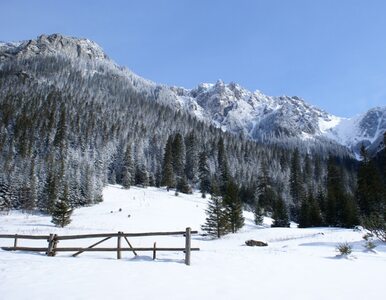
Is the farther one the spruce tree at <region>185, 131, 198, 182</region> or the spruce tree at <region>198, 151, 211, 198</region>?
the spruce tree at <region>185, 131, 198, 182</region>

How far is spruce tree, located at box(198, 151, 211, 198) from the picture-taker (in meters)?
118

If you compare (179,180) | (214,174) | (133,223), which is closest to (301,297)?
(133,223)

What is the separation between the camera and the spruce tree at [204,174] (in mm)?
117719

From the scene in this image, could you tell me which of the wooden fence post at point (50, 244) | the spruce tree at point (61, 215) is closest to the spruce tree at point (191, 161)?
the spruce tree at point (61, 215)

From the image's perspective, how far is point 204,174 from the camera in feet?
402

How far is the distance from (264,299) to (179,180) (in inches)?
4028

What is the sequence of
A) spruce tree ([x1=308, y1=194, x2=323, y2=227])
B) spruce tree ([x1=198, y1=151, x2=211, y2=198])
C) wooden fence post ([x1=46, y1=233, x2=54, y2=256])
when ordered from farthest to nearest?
spruce tree ([x1=198, y1=151, x2=211, y2=198]) < spruce tree ([x1=308, y1=194, x2=323, y2=227]) < wooden fence post ([x1=46, y1=233, x2=54, y2=256])

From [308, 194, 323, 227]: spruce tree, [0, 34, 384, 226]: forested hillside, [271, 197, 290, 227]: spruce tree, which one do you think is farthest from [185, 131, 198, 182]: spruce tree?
[308, 194, 323, 227]: spruce tree

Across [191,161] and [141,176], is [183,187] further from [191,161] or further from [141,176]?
[191,161]

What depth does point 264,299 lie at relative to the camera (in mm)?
11086

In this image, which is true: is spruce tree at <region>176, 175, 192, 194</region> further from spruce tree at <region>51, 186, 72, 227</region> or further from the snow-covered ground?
the snow-covered ground

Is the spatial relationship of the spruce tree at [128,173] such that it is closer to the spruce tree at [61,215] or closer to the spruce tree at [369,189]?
the spruce tree at [61,215]

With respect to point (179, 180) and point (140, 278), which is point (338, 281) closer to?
point (140, 278)

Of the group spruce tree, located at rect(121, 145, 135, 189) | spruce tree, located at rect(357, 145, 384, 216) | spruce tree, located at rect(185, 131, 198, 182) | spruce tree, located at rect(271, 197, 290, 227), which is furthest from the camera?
spruce tree, located at rect(185, 131, 198, 182)
